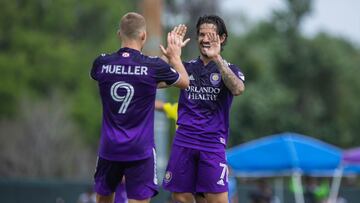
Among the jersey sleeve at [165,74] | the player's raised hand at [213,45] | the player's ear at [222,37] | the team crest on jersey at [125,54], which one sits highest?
the player's ear at [222,37]

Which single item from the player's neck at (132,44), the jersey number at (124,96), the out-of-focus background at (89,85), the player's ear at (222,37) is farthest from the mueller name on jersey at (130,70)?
the out-of-focus background at (89,85)

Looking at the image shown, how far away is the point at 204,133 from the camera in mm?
9094

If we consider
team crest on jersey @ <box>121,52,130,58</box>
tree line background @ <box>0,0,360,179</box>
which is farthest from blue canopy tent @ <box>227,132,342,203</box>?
tree line background @ <box>0,0,360,179</box>


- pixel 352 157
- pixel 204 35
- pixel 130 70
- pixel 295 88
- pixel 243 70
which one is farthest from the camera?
pixel 295 88

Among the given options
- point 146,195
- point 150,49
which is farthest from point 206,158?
point 150,49

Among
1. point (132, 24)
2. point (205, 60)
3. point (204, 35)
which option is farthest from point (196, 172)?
point (132, 24)

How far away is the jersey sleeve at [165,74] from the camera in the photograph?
8383 mm

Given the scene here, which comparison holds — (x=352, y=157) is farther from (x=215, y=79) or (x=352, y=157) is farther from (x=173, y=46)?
(x=173, y=46)

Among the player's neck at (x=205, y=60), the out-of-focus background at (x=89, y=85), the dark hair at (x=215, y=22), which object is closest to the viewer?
the dark hair at (x=215, y=22)

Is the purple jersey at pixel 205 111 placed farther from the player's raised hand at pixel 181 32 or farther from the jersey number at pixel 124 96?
the jersey number at pixel 124 96

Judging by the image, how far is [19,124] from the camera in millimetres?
41875

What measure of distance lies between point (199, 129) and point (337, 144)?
37814 millimetres

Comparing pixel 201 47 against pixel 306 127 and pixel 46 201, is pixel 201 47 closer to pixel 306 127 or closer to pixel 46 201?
pixel 46 201

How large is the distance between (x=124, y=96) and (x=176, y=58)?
67 centimetres
